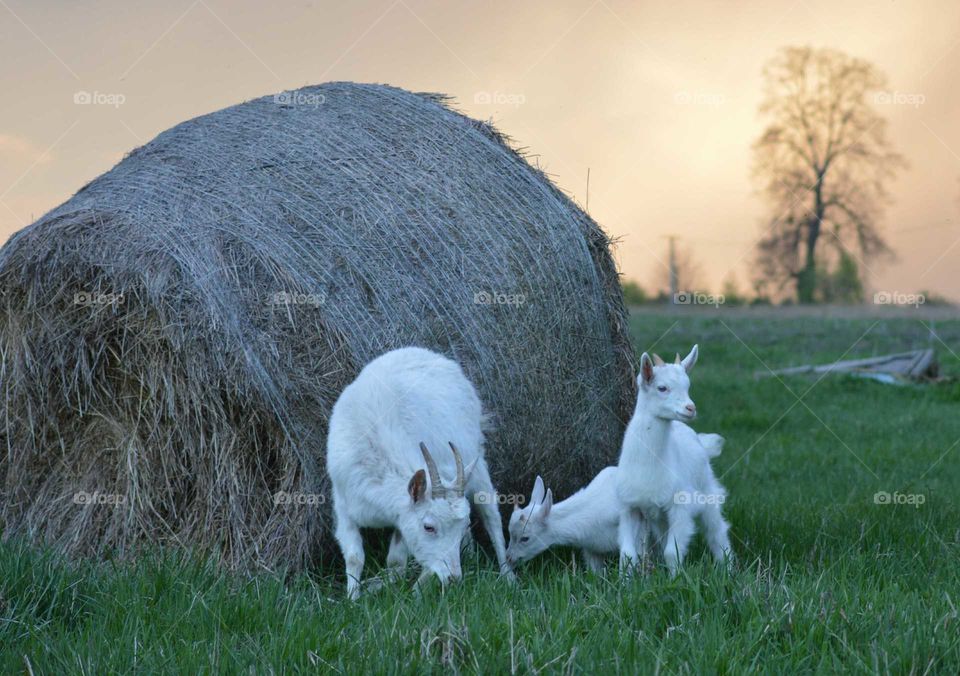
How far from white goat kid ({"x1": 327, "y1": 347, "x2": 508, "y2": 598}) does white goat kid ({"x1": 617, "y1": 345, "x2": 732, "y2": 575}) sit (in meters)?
0.83

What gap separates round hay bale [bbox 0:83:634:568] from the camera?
261 inches

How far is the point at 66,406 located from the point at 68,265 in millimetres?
1037

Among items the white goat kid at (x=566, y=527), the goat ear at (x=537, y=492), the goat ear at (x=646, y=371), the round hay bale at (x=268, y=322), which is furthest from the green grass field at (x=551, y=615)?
the goat ear at (x=646, y=371)

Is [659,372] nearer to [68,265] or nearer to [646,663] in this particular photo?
[646,663]

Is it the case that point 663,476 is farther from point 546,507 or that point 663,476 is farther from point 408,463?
point 408,463

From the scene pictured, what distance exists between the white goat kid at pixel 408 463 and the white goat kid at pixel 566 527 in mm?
130

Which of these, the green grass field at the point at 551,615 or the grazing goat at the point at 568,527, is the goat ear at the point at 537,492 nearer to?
the grazing goat at the point at 568,527

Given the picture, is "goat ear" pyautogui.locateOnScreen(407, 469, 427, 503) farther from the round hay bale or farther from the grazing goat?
the grazing goat

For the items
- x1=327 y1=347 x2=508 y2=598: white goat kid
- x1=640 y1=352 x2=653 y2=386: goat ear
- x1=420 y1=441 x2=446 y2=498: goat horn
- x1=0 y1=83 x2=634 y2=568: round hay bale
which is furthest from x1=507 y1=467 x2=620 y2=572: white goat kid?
x1=420 y1=441 x2=446 y2=498: goat horn

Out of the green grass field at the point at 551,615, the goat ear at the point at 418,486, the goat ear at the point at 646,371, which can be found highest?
the goat ear at the point at 646,371

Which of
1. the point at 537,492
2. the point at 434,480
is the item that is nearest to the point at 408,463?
the point at 434,480

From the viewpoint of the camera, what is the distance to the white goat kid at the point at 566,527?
6.67 meters

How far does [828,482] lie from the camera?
9.75 m

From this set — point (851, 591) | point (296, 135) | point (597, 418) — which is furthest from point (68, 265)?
point (851, 591)
